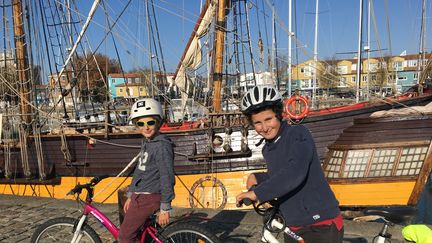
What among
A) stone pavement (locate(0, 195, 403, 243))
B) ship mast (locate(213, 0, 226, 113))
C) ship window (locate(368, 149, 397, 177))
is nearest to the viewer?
stone pavement (locate(0, 195, 403, 243))

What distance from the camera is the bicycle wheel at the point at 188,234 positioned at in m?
2.82

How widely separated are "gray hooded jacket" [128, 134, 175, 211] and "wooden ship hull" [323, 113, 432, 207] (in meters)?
→ 5.94

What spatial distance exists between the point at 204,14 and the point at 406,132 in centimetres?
691

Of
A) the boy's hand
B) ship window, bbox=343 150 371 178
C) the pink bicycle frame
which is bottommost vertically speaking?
ship window, bbox=343 150 371 178

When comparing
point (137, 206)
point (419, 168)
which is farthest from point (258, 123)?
point (419, 168)

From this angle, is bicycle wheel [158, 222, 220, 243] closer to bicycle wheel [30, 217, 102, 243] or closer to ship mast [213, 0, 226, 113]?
bicycle wheel [30, 217, 102, 243]

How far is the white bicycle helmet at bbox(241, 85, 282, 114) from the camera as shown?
2.06m

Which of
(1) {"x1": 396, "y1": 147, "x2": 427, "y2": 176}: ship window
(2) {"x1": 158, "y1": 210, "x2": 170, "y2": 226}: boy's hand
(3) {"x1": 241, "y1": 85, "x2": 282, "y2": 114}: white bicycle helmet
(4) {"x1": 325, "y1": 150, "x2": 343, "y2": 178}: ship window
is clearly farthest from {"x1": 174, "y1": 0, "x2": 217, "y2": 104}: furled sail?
(3) {"x1": 241, "y1": 85, "x2": 282, "y2": 114}: white bicycle helmet

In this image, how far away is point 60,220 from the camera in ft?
10.9

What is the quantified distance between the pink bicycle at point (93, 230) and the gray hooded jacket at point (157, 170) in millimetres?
209

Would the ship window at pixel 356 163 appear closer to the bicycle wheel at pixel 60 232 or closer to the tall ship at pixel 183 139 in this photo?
the tall ship at pixel 183 139

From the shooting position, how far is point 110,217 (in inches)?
234

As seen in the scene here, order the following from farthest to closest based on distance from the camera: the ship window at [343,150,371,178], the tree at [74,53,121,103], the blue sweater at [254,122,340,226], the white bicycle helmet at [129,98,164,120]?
the tree at [74,53,121,103] < the ship window at [343,150,371,178] < the white bicycle helmet at [129,98,164,120] < the blue sweater at [254,122,340,226]

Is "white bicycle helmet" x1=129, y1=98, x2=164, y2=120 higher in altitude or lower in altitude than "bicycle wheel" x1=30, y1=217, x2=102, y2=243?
higher
